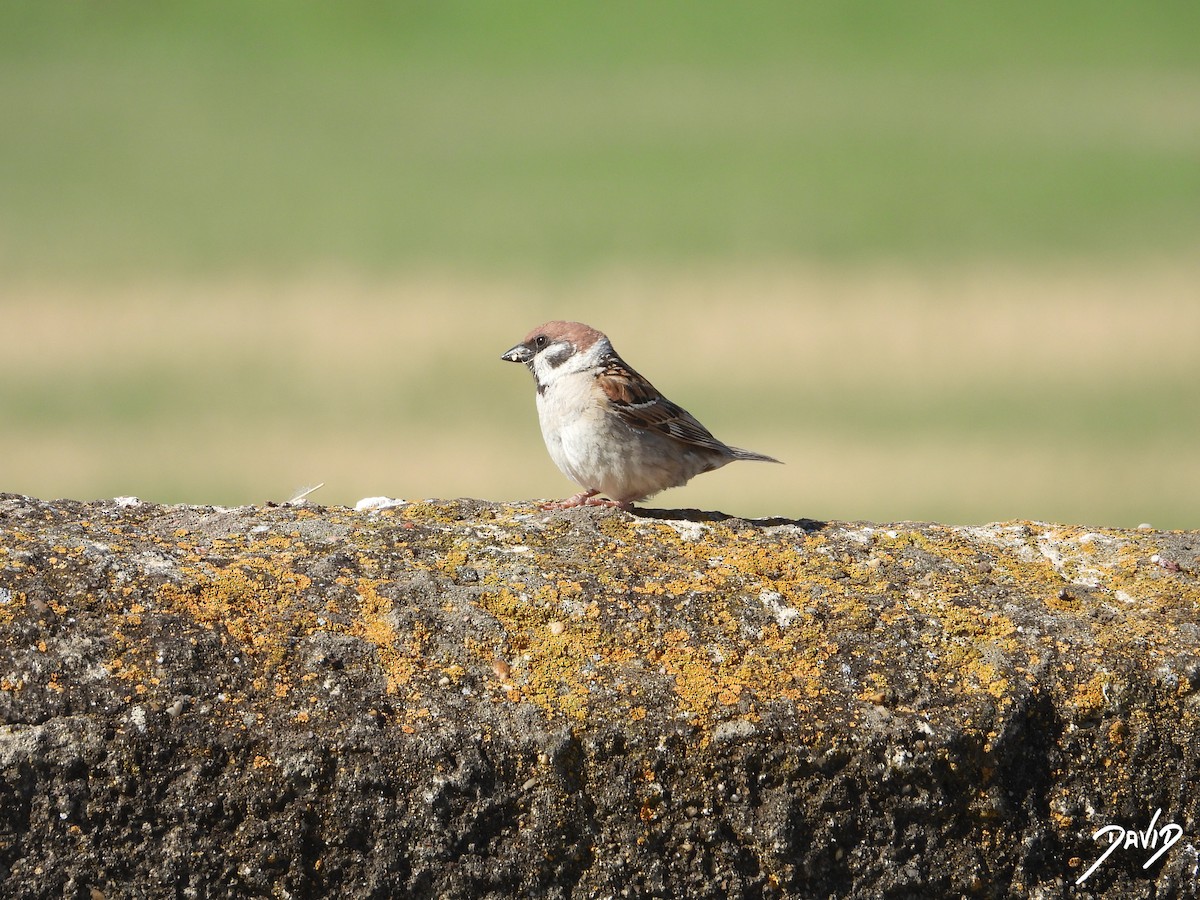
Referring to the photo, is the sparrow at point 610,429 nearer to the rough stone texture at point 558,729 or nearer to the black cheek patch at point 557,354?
the black cheek patch at point 557,354

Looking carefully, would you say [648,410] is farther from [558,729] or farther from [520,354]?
[558,729]

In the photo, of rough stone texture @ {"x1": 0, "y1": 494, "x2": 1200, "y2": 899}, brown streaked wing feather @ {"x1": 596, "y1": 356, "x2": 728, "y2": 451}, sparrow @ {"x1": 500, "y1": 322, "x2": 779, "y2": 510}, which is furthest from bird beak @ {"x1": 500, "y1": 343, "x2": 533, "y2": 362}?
rough stone texture @ {"x1": 0, "y1": 494, "x2": 1200, "y2": 899}

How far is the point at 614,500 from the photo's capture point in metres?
5.03

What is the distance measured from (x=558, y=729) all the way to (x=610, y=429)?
9.29ft

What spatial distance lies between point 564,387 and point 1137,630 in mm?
3097

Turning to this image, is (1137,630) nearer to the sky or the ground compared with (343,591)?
nearer to the ground

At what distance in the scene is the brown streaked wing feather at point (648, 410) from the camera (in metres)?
5.00

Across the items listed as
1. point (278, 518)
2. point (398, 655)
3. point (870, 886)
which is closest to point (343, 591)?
point (398, 655)

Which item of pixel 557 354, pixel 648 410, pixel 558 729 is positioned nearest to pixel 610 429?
pixel 648 410

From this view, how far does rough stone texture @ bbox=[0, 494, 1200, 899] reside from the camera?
6.37 ft

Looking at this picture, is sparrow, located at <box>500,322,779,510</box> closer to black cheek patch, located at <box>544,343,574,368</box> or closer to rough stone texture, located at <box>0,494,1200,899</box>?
black cheek patch, located at <box>544,343,574,368</box>

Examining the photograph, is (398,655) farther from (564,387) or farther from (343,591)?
(564,387)

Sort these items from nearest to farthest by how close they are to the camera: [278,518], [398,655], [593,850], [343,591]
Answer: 1. [593,850]
2. [398,655]
3. [343,591]
4. [278,518]

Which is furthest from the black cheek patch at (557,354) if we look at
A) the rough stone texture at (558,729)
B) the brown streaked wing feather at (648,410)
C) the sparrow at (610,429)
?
the rough stone texture at (558,729)
